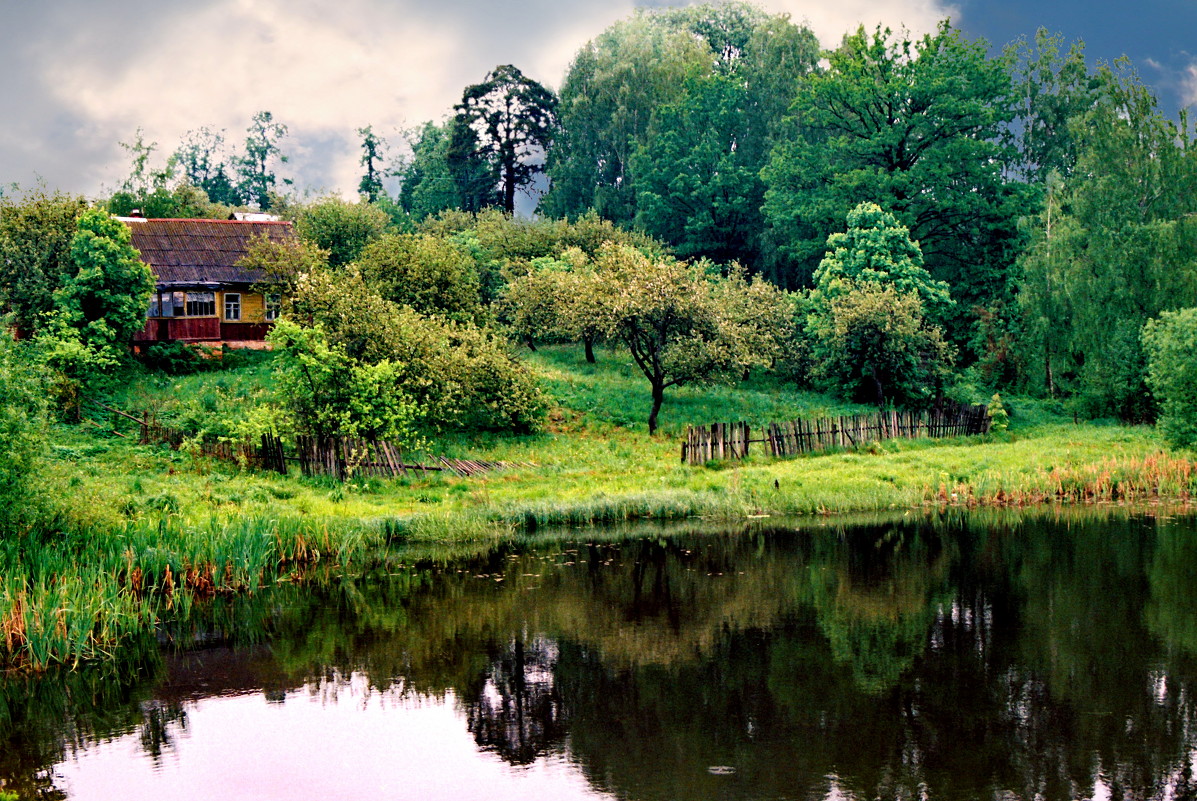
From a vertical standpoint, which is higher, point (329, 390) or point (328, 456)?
point (329, 390)

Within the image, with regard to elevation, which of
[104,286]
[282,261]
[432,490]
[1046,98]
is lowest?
[432,490]

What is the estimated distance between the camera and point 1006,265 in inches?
2255

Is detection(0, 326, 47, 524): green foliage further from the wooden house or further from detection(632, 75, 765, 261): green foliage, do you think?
detection(632, 75, 765, 261): green foliage

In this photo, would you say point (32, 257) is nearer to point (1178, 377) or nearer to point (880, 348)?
point (880, 348)

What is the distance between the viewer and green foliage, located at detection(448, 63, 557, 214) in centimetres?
7975

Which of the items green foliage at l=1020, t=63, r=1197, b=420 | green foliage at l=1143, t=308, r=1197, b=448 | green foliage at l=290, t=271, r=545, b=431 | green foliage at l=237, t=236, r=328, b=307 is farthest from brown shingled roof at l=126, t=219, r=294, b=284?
green foliage at l=1143, t=308, r=1197, b=448

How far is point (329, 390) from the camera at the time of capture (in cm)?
3092

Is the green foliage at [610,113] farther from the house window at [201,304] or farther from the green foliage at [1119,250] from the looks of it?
the green foliage at [1119,250]

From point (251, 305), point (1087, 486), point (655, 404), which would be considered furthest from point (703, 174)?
point (1087, 486)

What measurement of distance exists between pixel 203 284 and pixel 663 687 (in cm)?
3849

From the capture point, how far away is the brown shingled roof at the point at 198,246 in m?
47.8

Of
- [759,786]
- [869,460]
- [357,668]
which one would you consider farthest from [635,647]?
[869,460]

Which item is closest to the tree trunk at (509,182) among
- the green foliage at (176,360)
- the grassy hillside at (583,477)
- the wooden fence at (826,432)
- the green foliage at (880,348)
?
the green foliage at (880,348)

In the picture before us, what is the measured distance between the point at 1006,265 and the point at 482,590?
4570 cm
